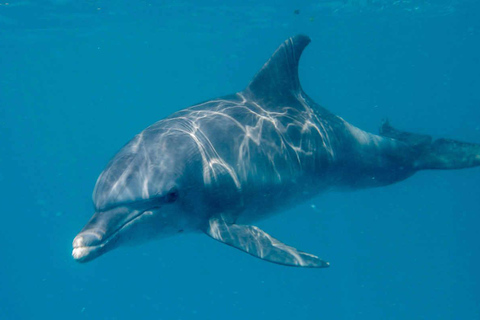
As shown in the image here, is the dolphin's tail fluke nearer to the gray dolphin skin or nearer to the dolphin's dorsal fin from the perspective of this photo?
the gray dolphin skin

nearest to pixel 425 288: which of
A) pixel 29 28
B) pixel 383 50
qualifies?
pixel 29 28

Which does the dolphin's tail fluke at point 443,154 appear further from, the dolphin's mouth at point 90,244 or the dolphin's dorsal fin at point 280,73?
the dolphin's mouth at point 90,244

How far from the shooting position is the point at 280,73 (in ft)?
23.7

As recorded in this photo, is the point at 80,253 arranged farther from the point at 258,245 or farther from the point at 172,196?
the point at 258,245

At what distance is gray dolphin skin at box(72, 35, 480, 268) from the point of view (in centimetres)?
504

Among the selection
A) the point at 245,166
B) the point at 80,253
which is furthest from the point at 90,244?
the point at 245,166

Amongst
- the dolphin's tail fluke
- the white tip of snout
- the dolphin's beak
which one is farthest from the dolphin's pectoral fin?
the dolphin's tail fluke

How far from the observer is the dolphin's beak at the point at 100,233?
14.6 ft

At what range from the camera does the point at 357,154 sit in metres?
8.22

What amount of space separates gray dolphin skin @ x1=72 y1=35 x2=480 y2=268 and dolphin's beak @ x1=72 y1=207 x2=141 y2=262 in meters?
0.01

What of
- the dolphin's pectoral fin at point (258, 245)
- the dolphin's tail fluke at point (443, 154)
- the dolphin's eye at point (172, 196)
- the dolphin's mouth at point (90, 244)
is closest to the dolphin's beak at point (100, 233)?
the dolphin's mouth at point (90, 244)

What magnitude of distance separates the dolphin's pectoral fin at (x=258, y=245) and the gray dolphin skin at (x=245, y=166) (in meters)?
0.02

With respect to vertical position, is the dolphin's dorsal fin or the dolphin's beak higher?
the dolphin's dorsal fin

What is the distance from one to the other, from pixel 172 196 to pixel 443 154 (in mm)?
6927
